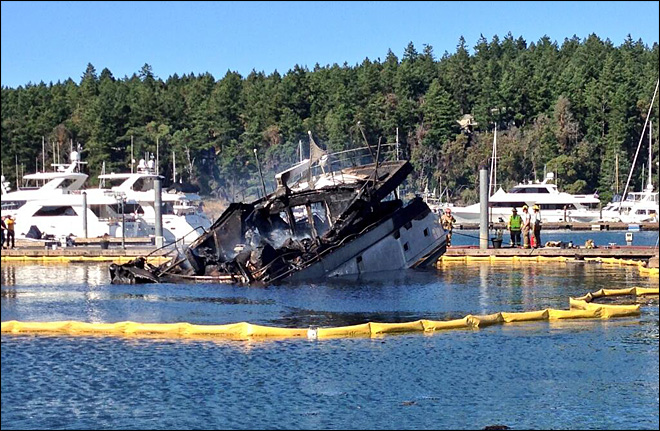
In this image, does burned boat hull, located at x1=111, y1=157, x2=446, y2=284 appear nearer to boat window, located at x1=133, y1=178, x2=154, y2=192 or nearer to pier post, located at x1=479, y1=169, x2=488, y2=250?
pier post, located at x1=479, y1=169, x2=488, y2=250

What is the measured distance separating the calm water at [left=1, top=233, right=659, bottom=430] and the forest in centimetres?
7918

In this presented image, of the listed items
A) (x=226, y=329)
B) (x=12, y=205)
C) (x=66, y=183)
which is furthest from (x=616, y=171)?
(x=226, y=329)

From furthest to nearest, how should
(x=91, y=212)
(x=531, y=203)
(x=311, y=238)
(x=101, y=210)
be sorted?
(x=531, y=203)
(x=101, y=210)
(x=91, y=212)
(x=311, y=238)

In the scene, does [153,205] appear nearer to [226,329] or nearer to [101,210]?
[101,210]

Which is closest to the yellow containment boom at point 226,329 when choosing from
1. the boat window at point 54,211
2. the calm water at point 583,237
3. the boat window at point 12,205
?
the boat window at point 54,211

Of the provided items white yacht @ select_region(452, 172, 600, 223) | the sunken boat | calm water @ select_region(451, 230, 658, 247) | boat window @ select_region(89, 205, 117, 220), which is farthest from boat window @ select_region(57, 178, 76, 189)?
white yacht @ select_region(452, 172, 600, 223)

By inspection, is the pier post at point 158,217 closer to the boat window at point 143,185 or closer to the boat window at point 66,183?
the boat window at point 143,185

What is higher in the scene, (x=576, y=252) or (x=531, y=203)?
(x=531, y=203)

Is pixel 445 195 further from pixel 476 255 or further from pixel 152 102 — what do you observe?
pixel 476 255

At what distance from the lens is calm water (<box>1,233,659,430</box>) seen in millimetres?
19000

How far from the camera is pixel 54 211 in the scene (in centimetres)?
7050

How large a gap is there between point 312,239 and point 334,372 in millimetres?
18040

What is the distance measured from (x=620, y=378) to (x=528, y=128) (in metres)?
106

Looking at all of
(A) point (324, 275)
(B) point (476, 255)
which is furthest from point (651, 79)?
(A) point (324, 275)
